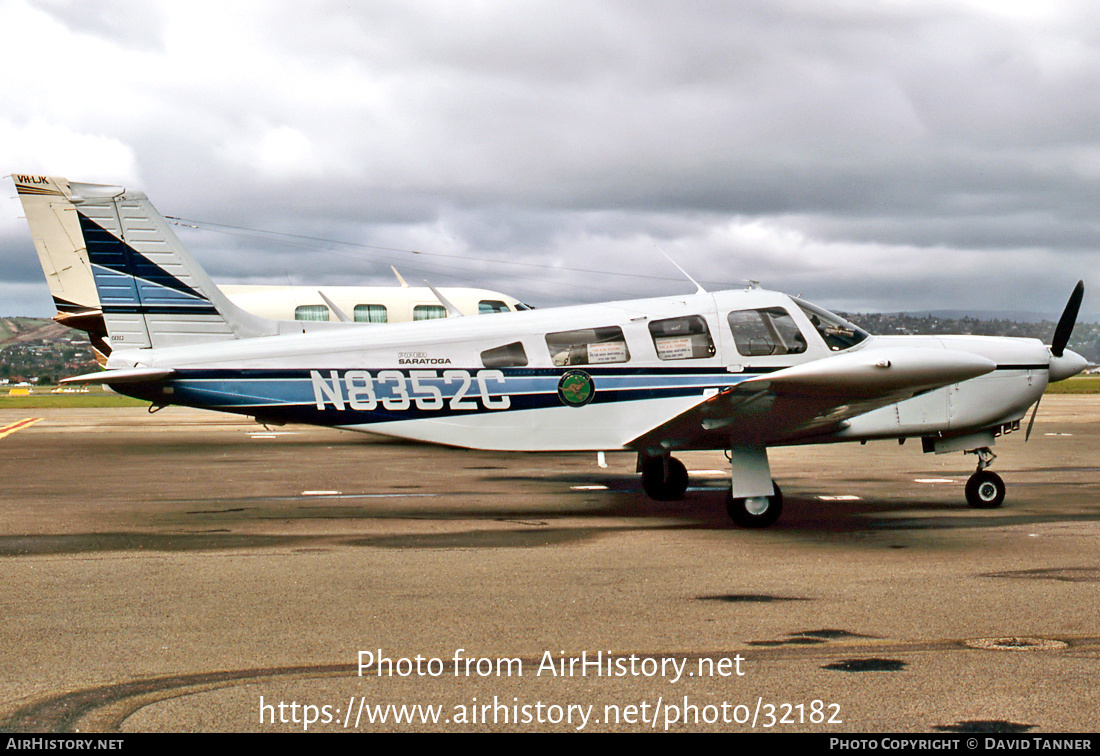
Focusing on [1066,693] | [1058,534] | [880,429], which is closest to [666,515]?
[880,429]

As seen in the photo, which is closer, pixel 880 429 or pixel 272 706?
pixel 272 706

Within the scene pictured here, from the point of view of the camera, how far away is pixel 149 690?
14.7ft

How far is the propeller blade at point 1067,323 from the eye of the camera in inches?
427

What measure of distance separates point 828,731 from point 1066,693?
1315mm

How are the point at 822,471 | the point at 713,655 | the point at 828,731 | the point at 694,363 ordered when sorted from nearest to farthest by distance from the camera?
1. the point at 828,731
2. the point at 713,655
3. the point at 694,363
4. the point at 822,471

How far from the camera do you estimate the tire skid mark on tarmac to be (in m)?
4.07

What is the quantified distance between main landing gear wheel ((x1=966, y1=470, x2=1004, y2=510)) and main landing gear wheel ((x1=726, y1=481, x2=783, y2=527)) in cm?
291

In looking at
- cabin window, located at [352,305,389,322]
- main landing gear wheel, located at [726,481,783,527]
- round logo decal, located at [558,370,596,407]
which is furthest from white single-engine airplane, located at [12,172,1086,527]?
cabin window, located at [352,305,389,322]

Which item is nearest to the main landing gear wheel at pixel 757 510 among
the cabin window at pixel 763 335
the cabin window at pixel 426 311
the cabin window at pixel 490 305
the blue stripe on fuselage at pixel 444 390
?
the blue stripe on fuselage at pixel 444 390

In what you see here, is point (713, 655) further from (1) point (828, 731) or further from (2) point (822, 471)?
(2) point (822, 471)

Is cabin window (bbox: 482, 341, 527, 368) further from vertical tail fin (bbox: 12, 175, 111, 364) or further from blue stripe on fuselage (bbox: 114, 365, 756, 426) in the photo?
vertical tail fin (bbox: 12, 175, 111, 364)

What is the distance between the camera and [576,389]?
1014cm

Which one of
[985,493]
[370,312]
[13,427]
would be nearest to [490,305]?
[370,312]

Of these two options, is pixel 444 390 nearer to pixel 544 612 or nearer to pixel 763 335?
pixel 763 335
